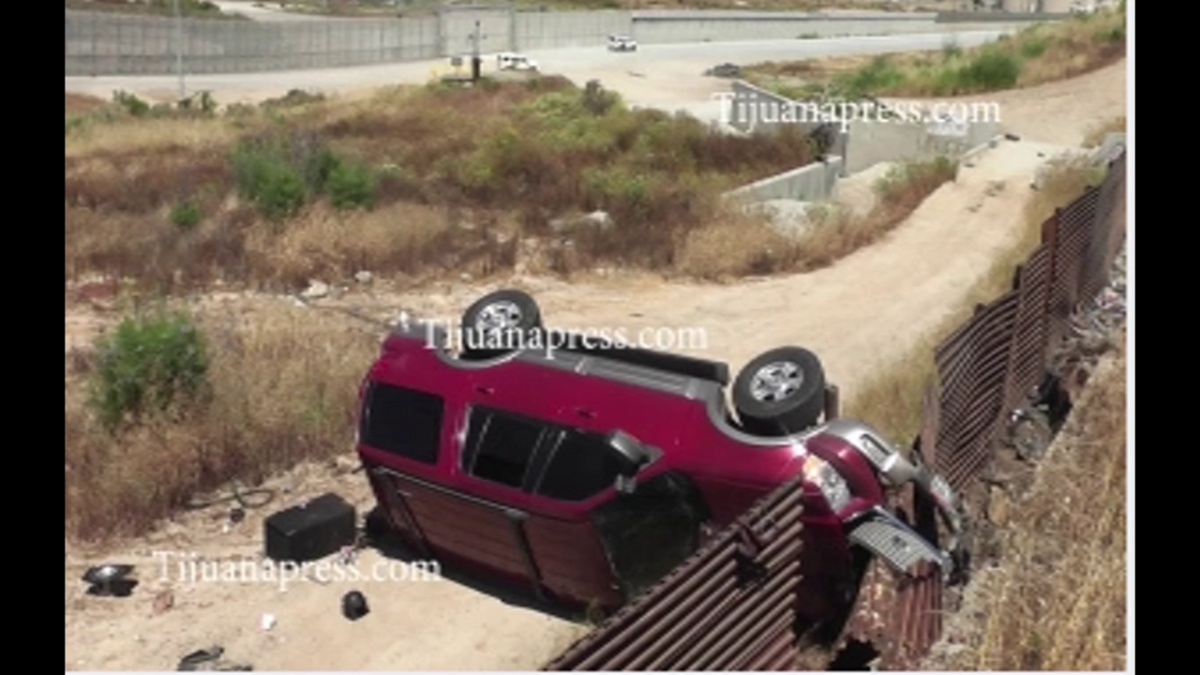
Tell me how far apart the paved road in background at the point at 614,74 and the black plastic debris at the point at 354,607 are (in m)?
28.5

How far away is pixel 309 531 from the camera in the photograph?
8148 mm

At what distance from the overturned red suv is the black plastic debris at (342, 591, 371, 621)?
547mm

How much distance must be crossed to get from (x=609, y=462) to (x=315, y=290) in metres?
9.94

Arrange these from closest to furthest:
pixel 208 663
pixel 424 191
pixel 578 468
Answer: pixel 578 468, pixel 208 663, pixel 424 191

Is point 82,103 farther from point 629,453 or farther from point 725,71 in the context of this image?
point 629,453

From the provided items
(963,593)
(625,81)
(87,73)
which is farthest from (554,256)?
(87,73)

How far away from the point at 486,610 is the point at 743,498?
86.9 inches

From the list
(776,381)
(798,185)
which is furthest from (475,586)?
(798,185)

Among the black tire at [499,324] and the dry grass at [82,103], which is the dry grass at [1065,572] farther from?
the dry grass at [82,103]

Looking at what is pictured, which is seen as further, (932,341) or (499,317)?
(932,341)

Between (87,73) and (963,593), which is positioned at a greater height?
(87,73)

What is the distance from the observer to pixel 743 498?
5941mm

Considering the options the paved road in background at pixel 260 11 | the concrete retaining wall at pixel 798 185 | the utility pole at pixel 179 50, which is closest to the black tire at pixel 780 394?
the concrete retaining wall at pixel 798 185

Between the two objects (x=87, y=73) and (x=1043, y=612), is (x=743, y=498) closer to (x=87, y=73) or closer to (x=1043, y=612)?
(x=1043, y=612)
